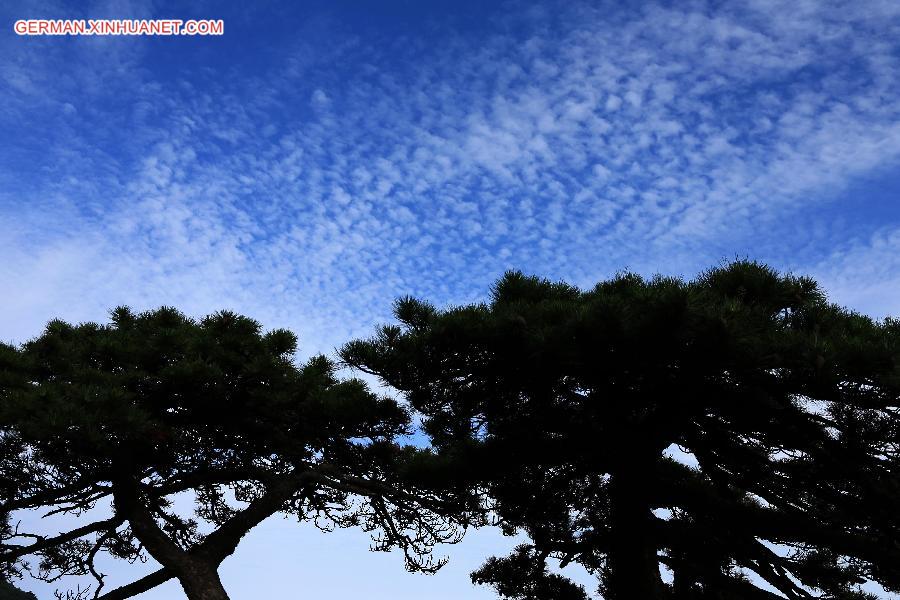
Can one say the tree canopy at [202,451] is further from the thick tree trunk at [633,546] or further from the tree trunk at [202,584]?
the thick tree trunk at [633,546]

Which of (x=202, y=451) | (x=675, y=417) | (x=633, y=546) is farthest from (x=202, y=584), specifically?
(x=675, y=417)

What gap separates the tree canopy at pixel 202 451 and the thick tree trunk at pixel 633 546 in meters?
2.36

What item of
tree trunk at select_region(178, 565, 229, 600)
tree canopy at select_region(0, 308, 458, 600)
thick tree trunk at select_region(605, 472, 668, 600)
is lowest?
thick tree trunk at select_region(605, 472, 668, 600)

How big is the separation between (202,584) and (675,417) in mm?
6037

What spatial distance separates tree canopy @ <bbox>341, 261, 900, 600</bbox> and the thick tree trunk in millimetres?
16

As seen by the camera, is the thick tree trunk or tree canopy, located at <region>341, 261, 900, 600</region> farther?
the thick tree trunk

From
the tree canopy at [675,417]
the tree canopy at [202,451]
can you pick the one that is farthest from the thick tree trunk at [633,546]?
the tree canopy at [202,451]

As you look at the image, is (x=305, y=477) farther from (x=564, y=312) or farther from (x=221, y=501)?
(x=564, y=312)

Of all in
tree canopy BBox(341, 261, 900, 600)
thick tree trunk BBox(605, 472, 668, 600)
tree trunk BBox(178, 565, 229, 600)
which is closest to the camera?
tree canopy BBox(341, 261, 900, 600)

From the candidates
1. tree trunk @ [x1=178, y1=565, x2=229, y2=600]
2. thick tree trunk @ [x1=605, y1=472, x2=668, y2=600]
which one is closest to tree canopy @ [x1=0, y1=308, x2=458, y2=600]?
tree trunk @ [x1=178, y1=565, x2=229, y2=600]

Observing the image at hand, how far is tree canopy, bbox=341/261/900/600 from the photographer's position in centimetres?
540

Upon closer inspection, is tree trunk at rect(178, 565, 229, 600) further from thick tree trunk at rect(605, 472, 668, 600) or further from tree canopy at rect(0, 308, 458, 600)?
thick tree trunk at rect(605, 472, 668, 600)

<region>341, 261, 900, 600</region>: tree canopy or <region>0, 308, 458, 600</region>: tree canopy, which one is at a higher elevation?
<region>0, 308, 458, 600</region>: tree canopy

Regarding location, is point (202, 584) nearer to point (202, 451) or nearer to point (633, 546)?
point (202, 451)
